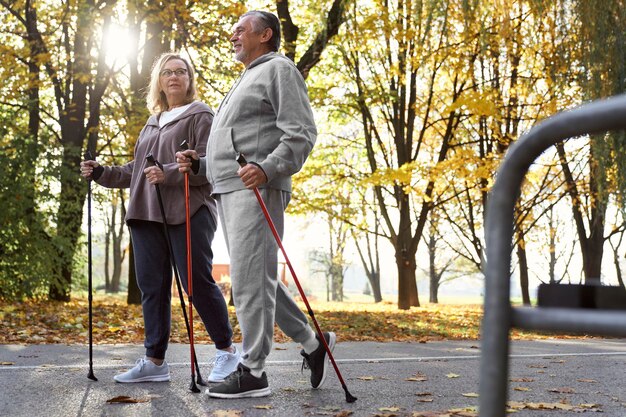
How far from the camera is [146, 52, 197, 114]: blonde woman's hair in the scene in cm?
544

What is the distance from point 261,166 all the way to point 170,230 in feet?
3.59

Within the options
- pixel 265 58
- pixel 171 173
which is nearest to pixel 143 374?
pixel 171 173

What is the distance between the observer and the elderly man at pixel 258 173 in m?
4.56

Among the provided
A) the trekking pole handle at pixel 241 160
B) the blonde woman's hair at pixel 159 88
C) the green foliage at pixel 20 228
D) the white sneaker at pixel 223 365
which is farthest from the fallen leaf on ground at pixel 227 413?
the green foliage at pixel 20 228

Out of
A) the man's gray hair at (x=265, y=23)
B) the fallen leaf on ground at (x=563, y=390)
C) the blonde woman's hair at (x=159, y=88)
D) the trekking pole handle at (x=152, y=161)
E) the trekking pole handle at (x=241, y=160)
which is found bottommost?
the fallen leaf on ground at (x=563, y=390)

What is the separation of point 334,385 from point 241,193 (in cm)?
143

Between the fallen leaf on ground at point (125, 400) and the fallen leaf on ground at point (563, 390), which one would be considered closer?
the fallen leaf on ground at point (125, 400)

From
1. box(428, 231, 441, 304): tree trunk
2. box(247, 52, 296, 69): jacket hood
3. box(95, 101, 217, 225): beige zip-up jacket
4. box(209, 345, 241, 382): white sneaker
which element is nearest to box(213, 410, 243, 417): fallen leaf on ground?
box(209, 345, 241, 382): white sneaker

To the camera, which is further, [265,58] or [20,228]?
[20,228]

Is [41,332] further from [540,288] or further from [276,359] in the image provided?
[540,288]

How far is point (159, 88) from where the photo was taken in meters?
5.51

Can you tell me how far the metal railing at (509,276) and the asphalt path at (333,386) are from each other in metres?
2.93

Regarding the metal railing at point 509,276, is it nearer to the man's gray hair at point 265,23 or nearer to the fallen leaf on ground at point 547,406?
the fallen leaf on ground at point 547,406

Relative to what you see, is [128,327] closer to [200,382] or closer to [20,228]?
[20,228]
